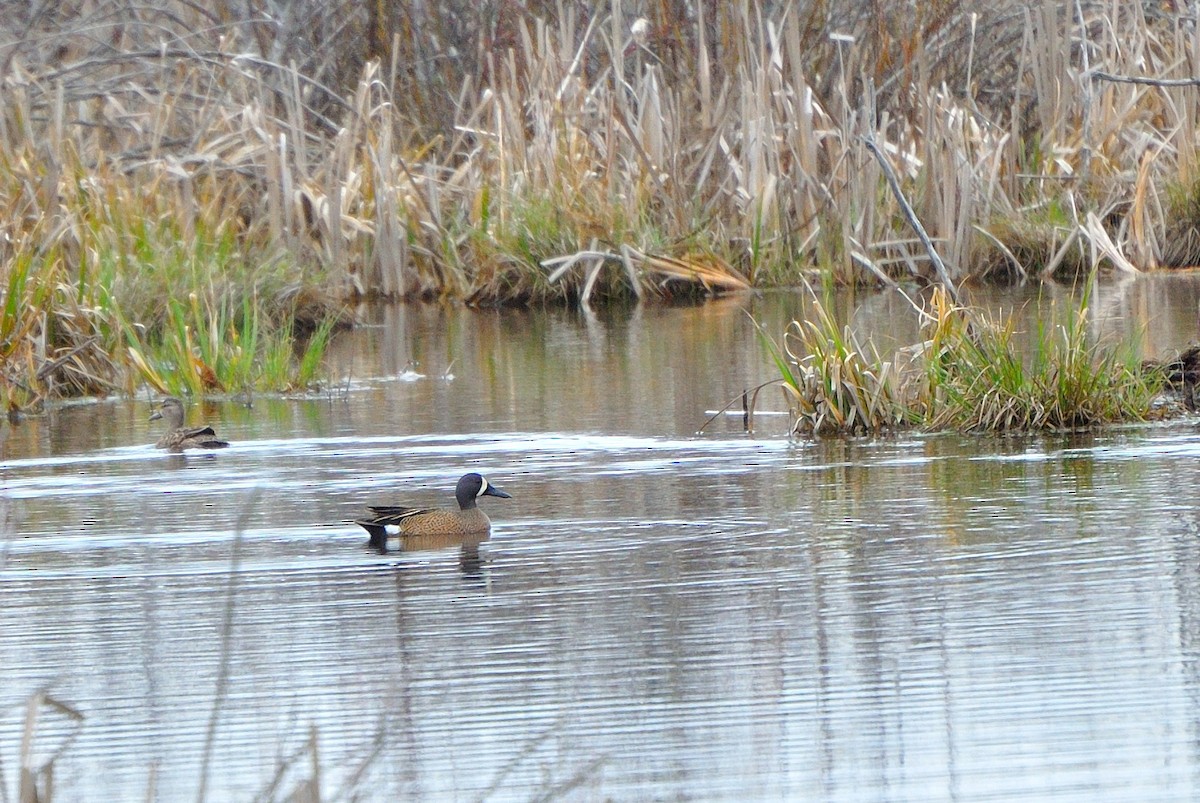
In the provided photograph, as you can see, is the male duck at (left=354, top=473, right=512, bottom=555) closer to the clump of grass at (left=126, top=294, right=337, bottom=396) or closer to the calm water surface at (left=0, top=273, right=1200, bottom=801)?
the calm water surface at (left=0, top=273, right=1200, bottom=801)

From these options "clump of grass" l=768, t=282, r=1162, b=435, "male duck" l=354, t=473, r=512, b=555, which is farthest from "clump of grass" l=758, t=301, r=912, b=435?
"male duck" l=354, t=473, r=512, b=555

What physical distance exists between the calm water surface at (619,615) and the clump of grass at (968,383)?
0.64 feet

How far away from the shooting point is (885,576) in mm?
6133

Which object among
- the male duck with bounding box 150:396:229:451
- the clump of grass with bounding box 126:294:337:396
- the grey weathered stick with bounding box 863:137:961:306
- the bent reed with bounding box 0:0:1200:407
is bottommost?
the male duck with bounding box 150:396:229:451

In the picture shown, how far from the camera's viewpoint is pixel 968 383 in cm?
915

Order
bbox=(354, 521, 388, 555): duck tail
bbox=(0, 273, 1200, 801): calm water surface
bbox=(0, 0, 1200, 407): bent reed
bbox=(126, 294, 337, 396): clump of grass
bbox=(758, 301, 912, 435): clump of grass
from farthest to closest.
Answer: bbox=(0, 0, 1200, 407): bent reed, bbox=(126, 294, 337, 396): clump of grass, bbox=(758, 301, 912, 435): clump of grass, bbox=(354, 521, 388, 555): duck tail, bbox=(0, 273, 1200, 801): calm water surface

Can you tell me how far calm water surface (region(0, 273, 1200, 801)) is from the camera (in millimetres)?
4266

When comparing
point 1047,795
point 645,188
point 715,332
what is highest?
point 645,188

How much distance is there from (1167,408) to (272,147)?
32.8 feet

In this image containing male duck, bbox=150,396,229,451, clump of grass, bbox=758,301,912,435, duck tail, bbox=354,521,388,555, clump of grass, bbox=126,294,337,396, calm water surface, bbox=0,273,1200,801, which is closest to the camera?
calm water surface, bbox=0,273,1200,801

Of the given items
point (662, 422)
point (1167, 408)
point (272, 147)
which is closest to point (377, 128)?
point (272, 147)

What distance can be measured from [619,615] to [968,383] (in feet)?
12.4

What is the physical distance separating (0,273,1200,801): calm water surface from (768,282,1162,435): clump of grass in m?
0.20

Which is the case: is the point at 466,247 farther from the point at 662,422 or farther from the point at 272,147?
the point at 662,422
